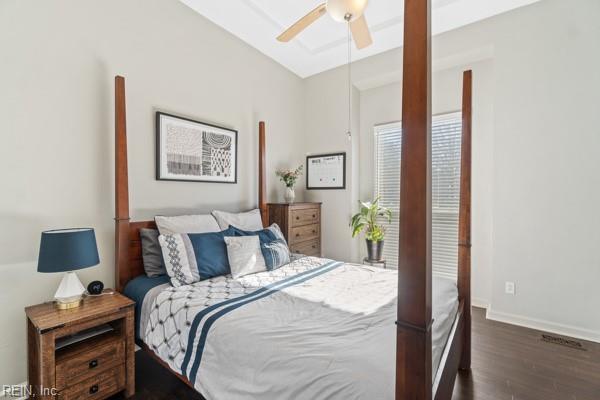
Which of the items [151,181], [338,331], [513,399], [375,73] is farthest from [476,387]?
[375,73]

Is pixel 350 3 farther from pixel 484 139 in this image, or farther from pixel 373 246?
pixel 373 246

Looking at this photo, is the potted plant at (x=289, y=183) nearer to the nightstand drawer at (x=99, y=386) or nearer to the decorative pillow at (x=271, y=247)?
the decorative pillow at (x=271, y=247)

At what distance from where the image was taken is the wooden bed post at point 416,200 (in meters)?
0.75

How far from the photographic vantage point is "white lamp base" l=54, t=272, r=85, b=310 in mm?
1680

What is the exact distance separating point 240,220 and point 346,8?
2.00 meters

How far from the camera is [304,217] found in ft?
11.9

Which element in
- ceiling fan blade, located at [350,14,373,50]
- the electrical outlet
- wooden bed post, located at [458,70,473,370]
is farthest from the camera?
the electrical outlet

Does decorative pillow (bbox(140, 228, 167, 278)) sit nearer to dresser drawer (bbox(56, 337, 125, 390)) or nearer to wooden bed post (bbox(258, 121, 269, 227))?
dresser drawer (bbox(56, 337, 125, 390))

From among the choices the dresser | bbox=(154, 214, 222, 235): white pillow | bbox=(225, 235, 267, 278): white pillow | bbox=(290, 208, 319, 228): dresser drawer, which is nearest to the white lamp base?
bbox=(154, 214, 222, 235): white pillow

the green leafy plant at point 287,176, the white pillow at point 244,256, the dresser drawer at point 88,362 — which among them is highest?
the green leafy plant at point 287,176

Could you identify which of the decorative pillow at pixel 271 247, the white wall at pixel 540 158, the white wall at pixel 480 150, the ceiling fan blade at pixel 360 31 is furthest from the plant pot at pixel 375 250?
the ceiling fan blade at pixel 360 31

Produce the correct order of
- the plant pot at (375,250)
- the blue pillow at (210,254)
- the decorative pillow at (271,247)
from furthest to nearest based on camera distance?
the plant pot at (375,250) → the decorative pillow at (271,247) → the blue pillow at (210,254)

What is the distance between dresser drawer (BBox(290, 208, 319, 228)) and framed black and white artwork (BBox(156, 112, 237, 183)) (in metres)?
0.85

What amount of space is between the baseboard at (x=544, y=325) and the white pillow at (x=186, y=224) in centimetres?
296
